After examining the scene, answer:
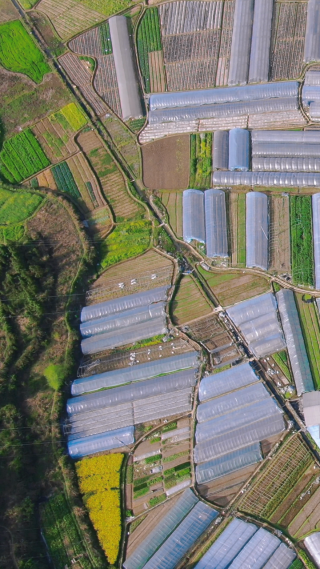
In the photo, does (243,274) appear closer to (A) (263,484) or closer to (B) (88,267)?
(B) (88,267)

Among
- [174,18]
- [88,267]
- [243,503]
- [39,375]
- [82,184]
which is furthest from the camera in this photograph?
[174,18]

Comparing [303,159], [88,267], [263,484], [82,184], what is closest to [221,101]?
[303,159]

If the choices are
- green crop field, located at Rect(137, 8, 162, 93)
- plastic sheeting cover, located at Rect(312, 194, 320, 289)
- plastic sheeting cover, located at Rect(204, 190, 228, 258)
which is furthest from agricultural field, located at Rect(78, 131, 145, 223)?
plastic sheeting cover, located at Rect(312, 194, 320, 289)

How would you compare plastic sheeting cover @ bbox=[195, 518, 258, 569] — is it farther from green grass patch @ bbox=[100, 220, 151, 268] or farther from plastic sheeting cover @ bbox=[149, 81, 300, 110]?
plastic sheeting cover @ bbox=[149, 81, 300, 110]

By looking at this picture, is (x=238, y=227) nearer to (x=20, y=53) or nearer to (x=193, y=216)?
(x=193, y=216)

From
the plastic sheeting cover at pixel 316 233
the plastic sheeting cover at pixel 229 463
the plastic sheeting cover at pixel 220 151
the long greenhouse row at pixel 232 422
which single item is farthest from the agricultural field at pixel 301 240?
the plastic sheeting cover at pixel 229 463
